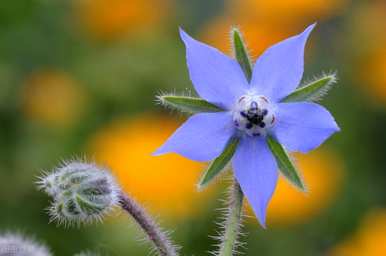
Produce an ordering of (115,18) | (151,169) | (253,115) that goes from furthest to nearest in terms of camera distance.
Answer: (115,18)
(151,169)
(253,115)

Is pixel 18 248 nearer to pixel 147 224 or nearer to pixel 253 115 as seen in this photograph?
pixel 147 224

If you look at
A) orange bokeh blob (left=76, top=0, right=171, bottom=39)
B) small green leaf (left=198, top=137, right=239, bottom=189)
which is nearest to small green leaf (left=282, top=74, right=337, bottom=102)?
small green leaf (left=198, top=137, right=239, bottom=189)

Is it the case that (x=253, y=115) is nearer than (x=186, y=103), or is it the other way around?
(x=186, y=103)

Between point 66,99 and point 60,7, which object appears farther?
point 60,7

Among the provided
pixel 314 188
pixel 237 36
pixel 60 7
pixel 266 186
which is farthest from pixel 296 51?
pixel 60 7

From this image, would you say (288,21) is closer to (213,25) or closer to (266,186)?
(213,25)

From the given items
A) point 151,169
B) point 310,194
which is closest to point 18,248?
point 151,169

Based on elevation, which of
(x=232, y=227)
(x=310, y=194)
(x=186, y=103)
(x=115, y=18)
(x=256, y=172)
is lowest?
(x=232, y=227)
